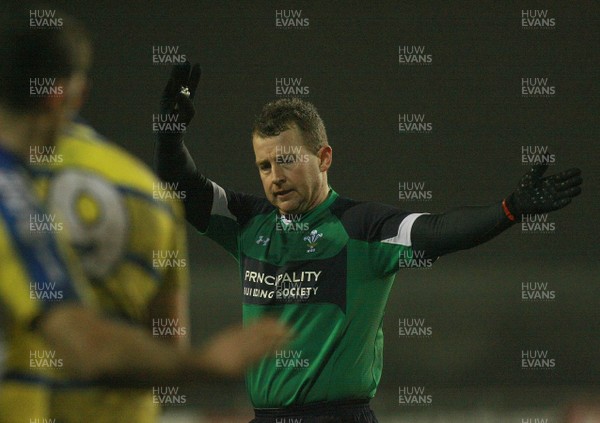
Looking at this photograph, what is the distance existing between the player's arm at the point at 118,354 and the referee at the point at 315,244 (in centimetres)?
195

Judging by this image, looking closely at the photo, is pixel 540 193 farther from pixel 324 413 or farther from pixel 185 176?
pixel 185 176

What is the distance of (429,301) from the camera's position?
18.0ft

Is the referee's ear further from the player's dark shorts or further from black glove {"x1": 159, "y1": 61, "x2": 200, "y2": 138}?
the player's dark shorts

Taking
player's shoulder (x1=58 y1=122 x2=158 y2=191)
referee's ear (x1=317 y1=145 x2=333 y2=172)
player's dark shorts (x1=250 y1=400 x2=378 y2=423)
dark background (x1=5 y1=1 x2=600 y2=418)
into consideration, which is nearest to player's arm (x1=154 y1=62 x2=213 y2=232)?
referee's ear (x1=317 y1=145 x2=333 y2=172)

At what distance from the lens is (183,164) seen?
3557 mm

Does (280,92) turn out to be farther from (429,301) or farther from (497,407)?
(497,407)

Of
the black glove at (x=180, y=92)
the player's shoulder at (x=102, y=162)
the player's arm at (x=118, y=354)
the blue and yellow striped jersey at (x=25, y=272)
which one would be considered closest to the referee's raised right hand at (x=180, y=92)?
the black glove at (x=180, y=92)

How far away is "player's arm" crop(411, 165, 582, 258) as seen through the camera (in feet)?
10.1

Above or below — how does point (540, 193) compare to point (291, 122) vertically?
below

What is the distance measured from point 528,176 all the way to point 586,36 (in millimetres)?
2912

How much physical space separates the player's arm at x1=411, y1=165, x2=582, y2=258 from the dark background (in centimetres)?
223

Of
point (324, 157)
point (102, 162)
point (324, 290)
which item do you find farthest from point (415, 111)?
point (102, 162)

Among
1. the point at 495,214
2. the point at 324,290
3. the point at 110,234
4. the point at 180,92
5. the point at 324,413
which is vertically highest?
the point at 180,92

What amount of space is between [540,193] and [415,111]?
251cm
